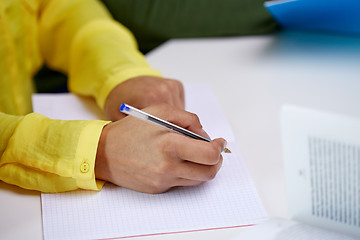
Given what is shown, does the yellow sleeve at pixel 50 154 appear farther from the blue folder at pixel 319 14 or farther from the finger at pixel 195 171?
the blue folder at pixel 319 14

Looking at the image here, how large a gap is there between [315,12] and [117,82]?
1.60 feet

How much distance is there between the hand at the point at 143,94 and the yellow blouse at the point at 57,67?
0.02m

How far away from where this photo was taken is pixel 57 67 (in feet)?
3.33

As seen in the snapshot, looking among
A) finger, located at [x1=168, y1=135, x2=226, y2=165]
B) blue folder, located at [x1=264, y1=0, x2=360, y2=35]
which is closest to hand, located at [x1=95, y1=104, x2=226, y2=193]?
finger, located at [x1=168, y1=135, x2=226, y2=165]

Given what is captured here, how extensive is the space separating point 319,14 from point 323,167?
61 centimetres

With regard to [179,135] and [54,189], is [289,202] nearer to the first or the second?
[179,135]

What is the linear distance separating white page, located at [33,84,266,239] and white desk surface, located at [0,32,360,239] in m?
0.01

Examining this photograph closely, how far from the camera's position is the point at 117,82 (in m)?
0.68

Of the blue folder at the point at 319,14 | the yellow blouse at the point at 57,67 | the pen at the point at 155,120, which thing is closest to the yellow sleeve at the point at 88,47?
the yellow blouse at the point at 57,67

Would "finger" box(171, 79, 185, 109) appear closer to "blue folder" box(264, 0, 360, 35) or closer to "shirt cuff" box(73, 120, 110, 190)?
"shirt cuff" box(73, 120, 110, 190)

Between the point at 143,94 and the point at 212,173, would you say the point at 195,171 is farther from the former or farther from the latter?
the point at 143,94

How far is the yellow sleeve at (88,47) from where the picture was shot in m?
0.71

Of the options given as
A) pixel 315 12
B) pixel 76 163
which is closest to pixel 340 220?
pixel 76 163

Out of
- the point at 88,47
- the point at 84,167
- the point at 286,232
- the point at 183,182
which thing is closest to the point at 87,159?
the point at 84,167
